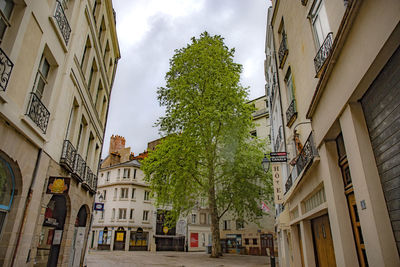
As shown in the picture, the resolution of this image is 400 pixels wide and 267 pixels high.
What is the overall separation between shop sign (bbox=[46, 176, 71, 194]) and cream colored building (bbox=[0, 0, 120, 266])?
0.09ft

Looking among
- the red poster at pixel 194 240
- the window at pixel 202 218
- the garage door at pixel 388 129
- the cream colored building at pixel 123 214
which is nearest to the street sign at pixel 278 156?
the garage door at pixel 388 129

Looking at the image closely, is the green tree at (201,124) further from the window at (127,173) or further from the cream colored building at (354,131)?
the window at (127,173)

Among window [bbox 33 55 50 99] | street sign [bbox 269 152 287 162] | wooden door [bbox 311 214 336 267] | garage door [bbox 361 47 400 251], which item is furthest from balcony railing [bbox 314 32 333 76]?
window [bbox 33 55 50 99]

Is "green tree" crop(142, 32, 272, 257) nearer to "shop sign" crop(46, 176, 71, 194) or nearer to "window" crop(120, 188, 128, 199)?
"shop sign" crop(46, 176, 71, 194)

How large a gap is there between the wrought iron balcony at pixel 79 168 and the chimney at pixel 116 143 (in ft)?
122

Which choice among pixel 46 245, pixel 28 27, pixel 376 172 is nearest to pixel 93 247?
pixel 46 245

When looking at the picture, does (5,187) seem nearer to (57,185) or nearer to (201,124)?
(57,185)

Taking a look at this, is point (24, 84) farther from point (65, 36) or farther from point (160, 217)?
point (160, 217)

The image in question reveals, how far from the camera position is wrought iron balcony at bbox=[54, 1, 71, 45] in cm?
782

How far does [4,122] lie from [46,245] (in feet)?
19.7

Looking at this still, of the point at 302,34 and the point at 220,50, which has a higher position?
the point at 220,50

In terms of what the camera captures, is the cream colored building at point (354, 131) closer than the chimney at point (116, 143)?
Yes

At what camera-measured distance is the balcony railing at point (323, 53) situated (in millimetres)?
5630

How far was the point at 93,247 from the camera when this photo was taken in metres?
38.4
